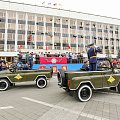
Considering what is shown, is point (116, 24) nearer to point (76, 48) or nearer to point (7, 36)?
point (76, 48)

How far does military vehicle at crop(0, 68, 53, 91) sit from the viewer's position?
239 inches

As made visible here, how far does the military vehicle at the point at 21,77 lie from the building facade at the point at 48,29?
22.8m

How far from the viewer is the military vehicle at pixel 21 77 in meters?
6.08

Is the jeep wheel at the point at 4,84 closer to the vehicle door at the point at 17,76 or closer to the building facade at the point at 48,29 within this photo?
the vehicle door at the point at 17,76

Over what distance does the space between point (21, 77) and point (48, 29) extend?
28.3 m

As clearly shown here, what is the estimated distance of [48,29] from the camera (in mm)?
32531

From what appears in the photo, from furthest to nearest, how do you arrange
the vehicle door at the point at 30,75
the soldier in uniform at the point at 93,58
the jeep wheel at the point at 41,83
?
the jeep wheel at the point at 41,83 → the vehicle door at the point at 30,75 → the soldier in uniform at the point at 93,58

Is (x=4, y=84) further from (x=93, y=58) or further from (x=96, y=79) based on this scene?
(x=93, y=58)

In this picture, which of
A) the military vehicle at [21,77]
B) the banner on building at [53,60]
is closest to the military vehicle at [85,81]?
the military vehicle at [21,77]

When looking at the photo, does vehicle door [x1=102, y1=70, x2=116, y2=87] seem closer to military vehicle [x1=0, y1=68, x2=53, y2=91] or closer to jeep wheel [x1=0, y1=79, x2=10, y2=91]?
military vehicle [x1=0, y1=68, x2=53, y2=91]

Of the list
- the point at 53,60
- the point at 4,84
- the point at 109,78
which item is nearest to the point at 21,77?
the point at 4,84

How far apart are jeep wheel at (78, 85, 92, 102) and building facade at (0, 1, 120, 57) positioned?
26.0 m

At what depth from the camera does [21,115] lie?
3.23m

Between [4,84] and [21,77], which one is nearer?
[4,84]
